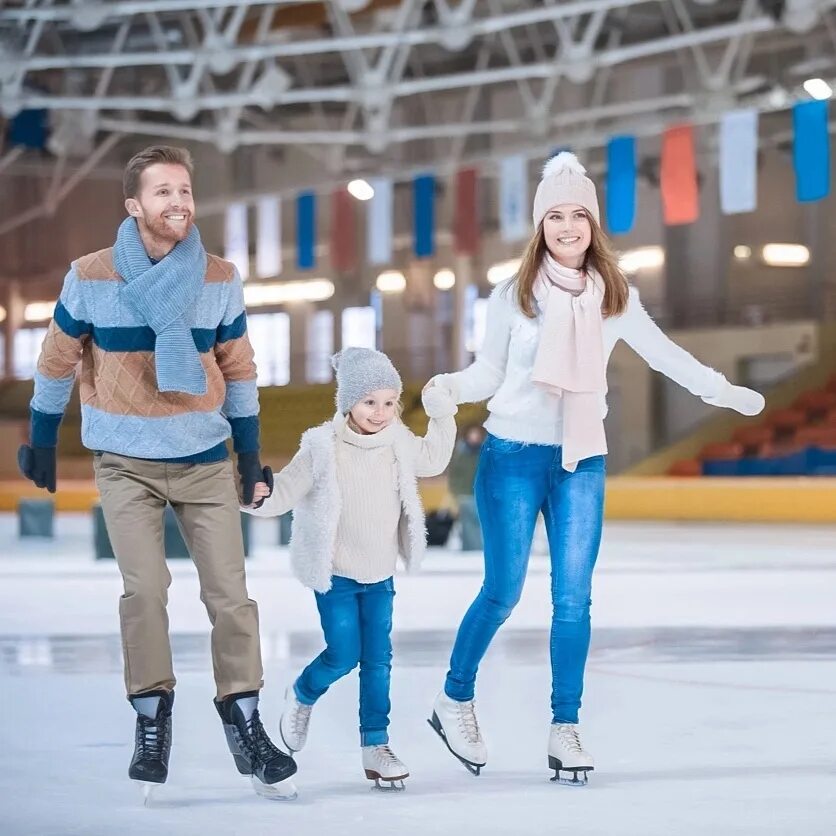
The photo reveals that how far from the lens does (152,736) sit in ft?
11.3

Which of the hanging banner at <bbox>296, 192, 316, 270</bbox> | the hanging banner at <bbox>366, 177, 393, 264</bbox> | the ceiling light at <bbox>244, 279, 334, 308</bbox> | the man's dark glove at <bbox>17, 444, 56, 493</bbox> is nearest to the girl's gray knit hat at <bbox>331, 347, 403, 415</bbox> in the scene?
the man's dark glove at <bbox>17, 444, 56, 493</bbox>

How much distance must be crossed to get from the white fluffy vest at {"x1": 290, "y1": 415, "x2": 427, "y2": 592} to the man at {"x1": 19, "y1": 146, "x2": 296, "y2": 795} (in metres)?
0.19

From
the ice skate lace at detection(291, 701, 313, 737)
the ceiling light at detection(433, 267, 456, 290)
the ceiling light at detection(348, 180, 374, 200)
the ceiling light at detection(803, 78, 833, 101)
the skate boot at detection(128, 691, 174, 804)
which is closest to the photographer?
the skate boot at detection(128, 691, 174, 804)

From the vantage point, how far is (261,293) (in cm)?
3219

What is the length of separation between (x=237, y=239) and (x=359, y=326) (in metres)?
2.70

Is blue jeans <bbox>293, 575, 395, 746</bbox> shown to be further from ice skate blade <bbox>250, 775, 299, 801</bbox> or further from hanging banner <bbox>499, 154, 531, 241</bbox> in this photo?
hanging banner <bbox>499, 154, 531, 241</bbox>

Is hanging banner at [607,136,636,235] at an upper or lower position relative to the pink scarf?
upper

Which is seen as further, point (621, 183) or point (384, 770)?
point (621, 183)

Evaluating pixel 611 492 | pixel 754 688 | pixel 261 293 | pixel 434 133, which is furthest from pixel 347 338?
pixel 754 688

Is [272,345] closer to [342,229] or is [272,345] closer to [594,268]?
[342,229]

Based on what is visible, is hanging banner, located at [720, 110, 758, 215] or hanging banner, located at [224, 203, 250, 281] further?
hanging banner, located at [224, 203, 250, 281]

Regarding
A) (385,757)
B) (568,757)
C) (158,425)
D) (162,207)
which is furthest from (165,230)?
(568,757)

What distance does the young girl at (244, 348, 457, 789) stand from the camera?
3.68 metres

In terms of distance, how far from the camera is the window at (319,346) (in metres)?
31.0
